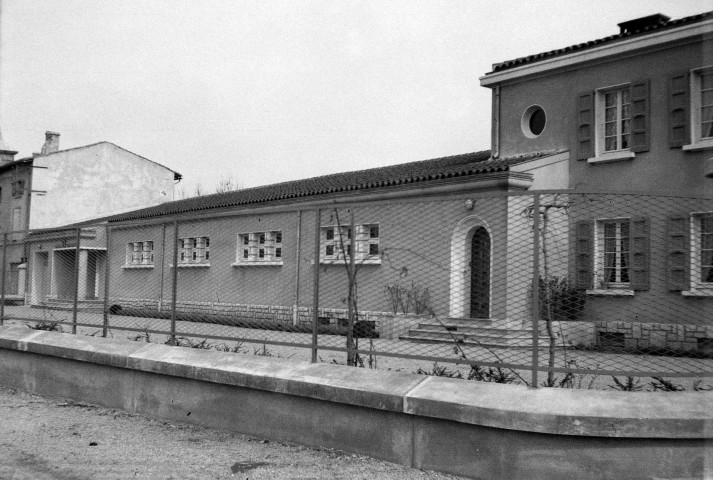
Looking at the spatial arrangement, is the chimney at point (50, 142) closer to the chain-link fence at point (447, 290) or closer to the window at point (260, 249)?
the window at point (260, 249)

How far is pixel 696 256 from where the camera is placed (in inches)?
432

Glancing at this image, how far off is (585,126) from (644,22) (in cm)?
286

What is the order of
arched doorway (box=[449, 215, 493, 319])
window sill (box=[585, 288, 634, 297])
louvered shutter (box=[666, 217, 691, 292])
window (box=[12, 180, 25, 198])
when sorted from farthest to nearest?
window (box=[12, 180, 25, 198]), window sill (box=[585, 288, 634, 297]), louvered shutter (box=[666, 217, 691, 292]), arched doorway (box=[449, 215, 493, 319])

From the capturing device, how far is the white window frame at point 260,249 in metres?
20.9

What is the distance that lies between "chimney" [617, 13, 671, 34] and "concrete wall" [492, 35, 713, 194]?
3.97 feet

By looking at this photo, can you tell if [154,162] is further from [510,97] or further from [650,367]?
[650,367]

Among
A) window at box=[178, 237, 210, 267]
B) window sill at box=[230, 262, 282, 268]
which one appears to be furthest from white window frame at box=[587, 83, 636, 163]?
window at box=[178, 237, 210, 267]

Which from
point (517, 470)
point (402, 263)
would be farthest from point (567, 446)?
point (402, 263)

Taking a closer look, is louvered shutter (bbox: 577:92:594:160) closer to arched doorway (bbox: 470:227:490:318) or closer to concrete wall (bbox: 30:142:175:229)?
arched doorway (bbox: 470:227:490:318)

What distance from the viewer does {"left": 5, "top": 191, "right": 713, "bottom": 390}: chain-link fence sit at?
31.3 feet

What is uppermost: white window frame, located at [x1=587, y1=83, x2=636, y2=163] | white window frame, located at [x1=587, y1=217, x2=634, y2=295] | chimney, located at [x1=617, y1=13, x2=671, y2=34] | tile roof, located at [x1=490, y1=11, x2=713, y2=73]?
chimney, located at [x1=617, y1=13, x2=671, y2=34]

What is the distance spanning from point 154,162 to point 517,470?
129 ft

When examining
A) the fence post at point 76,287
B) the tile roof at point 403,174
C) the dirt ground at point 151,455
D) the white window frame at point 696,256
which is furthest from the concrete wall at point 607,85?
the dirt ground at point 151,455

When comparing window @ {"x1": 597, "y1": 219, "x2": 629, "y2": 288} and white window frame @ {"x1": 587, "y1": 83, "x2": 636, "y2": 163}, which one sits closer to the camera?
window @ {"x1": 597, "y1": 219, "x2": 629, "y2": 288}
